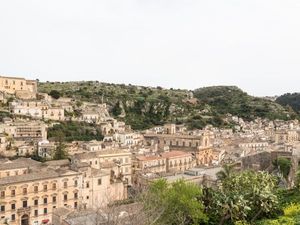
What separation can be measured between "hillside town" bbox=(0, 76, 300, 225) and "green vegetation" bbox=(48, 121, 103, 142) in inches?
61.5

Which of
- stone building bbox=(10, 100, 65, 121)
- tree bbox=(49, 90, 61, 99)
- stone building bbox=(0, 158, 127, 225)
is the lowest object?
stone building bbox=(0, 158, 127, 225)

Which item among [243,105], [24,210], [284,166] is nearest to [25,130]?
[24,210]

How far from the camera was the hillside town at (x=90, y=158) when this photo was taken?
43.5m

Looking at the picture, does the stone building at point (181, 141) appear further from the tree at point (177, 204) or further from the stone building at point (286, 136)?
the tree at point (177, 204)

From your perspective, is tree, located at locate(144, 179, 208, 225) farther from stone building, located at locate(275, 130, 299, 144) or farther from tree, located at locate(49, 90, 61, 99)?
tree, located at locate(49, 90, 61, 99)

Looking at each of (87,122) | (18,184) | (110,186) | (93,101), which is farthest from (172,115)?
(18,184)

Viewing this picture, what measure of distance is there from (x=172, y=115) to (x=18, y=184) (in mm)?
84060

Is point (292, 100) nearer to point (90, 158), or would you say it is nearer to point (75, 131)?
point (75, 131)

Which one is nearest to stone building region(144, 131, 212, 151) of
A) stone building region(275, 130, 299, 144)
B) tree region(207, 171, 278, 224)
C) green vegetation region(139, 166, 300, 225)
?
stone building region(275, 130, 299, 144)

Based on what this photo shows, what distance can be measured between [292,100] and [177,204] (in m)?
161

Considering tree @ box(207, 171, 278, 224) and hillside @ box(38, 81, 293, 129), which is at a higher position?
hillside @ box(38, 81, 293, 129)

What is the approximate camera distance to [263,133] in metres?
114

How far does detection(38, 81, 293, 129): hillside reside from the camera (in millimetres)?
119000

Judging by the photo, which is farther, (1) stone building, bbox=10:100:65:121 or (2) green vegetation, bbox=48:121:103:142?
(1) stone building, bbox=10:100:65:121
